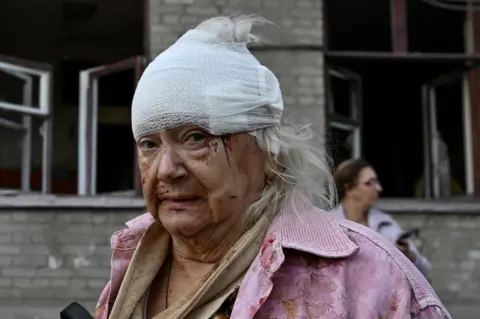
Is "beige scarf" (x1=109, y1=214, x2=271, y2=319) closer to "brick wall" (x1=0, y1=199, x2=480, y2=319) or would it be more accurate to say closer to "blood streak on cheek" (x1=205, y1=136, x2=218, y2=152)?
"blood streak on cheek" (x1=205, y1=136, x2=218, y2=152)

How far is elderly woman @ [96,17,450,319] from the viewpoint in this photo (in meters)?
1.36

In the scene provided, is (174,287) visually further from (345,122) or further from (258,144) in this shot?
(345,122)

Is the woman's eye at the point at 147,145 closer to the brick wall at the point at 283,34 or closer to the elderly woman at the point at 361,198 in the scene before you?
the elderly woman at the point at 361,198

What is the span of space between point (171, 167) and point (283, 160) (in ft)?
0.92

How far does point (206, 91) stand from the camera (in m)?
1.44

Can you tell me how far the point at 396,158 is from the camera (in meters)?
9.97

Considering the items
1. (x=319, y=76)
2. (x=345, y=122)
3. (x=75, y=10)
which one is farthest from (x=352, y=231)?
(x=75, y=10)

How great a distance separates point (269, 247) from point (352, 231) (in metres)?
0.19

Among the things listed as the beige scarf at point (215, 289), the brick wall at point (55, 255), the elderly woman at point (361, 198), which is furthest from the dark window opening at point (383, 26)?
the beige scarf at point (215, 289)

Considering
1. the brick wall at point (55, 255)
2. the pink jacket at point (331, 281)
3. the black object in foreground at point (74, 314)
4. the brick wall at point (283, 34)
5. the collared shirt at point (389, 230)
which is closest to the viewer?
the pink jacket at point (331, 281)

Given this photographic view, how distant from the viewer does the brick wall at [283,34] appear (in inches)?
Answer: 229

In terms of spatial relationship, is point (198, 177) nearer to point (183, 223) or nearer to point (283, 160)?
point (183, 223)

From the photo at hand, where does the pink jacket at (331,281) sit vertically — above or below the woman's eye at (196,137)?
below

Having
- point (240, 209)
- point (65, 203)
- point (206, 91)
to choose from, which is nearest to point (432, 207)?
point (65, 203)
